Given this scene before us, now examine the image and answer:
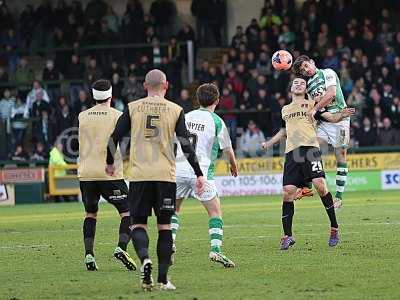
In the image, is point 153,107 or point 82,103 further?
point 82,103

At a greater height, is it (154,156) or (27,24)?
(27,24)

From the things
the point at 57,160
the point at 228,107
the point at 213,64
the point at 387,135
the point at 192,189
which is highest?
the point at 213,64

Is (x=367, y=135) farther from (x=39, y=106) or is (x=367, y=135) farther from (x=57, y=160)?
(x=39, y=106)

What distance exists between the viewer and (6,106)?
3400 centimetres

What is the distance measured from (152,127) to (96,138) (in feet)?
7.71

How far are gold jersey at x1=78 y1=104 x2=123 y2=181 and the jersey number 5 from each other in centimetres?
217

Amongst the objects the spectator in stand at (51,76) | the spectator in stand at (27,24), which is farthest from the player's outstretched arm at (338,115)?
the spectator in stand at (27,24)

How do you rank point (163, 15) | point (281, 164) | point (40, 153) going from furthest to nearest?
point (163, 15) → point (40, 153) → point (281, 164)

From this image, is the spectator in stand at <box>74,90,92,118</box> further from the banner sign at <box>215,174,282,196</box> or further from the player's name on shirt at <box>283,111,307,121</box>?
the player's name on shirt at <box>283,111,307,121</box>

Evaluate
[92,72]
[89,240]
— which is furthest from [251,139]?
[89,240]

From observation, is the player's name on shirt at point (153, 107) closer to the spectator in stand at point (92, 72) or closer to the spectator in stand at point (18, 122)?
the spectator in stand at point (18, 122)

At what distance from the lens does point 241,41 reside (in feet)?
114

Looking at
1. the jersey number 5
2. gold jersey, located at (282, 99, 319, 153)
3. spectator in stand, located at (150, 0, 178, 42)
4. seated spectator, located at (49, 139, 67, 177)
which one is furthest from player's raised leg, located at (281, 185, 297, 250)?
spectator in stand, located at (150, 0, 178, 42)

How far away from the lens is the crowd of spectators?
31734 millimetres
